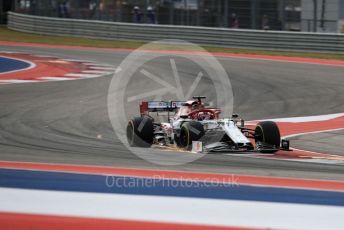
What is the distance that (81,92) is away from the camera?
17.5m

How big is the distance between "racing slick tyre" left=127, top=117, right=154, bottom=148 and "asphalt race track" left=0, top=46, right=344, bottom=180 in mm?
351

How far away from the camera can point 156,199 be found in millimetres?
6695

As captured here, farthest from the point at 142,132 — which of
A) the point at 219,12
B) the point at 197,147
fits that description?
the point at 219,12

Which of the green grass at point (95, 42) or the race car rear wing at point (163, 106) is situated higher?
the race car rear wing at point (163, 106)

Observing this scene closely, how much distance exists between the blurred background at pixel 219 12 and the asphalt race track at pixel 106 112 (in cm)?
464

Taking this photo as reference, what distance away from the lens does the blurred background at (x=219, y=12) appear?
2827cm

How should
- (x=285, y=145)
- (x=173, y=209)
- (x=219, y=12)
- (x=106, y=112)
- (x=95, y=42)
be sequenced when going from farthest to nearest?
(x=95, y=42)
(x=219, y=12)
(x=106, y=112)
(x=285, y=145)
(x=173, y=209)

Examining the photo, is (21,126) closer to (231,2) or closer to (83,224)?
(83,224)

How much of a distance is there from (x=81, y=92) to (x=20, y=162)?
29.2 feet

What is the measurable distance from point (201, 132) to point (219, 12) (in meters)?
21.8

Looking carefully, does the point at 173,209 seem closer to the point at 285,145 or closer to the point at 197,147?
the point at 197,147

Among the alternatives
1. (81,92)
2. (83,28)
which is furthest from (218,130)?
(83,28)

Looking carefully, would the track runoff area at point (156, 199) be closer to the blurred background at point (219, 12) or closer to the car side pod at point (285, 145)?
Result: the car side pod at point (285, 145)

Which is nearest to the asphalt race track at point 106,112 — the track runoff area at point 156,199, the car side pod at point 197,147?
the car side pod at point 197,147
